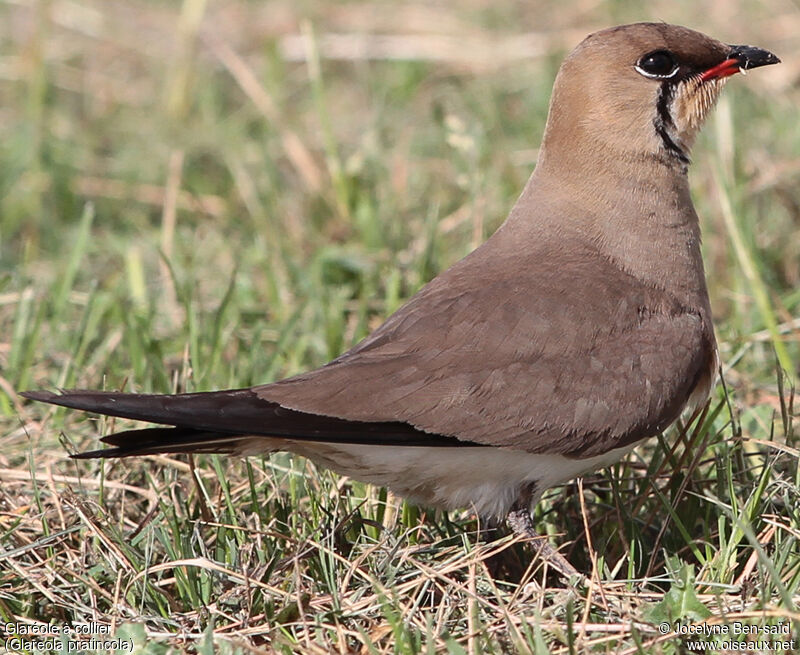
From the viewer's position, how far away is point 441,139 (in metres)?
6.87

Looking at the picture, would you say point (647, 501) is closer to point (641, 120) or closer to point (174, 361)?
point (641, 120)

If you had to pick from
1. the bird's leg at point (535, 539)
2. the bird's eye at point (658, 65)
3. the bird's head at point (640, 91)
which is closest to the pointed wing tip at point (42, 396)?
the bird's leg at point (535, 539)

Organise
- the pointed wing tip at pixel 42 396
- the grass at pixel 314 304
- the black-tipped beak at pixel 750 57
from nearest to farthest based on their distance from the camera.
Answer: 1. the pointed wing tip at pixel 42 396
2. the grass at pixel 314 304
3. the black-tipped beak at pixel 750 57

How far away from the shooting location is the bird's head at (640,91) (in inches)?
156

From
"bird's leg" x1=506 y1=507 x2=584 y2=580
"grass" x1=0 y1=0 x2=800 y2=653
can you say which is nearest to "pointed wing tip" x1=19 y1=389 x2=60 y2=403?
"grass" x1=0 y1=0 x2=800 y2=653

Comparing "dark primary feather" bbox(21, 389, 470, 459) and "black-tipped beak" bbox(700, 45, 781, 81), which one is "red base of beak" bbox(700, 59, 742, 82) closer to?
"black-tipped beak" bbox(700, 45, 781, 81)

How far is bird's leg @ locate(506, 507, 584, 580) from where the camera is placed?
11.4ft

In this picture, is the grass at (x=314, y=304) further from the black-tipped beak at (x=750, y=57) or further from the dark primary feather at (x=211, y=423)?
the black-tipped beak at (x=750, y=57)

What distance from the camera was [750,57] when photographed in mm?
4078

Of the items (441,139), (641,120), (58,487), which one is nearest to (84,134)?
(441,139)

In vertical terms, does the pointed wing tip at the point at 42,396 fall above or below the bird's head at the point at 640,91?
below

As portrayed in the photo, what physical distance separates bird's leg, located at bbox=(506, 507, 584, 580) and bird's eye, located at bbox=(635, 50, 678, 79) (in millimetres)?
1466

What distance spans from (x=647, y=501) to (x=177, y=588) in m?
1.50

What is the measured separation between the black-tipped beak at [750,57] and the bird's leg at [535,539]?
1664mm
